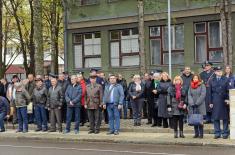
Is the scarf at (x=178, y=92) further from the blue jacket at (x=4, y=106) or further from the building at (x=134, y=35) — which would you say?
the building at (x=134, y=35)

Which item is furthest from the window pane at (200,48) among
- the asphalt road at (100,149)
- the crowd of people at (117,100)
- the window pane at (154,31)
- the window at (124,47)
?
the asphalt road at (100,149)

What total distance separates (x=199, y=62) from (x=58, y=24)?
17977mm

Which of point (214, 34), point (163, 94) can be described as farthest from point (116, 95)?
point (214, 34)

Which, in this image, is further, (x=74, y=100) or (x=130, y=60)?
(x=130, y=60)

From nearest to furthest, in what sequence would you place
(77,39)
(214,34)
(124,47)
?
(214,34), (124,47), (77,39)

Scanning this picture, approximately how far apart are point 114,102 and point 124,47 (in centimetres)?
1376

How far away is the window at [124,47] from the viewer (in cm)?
3281

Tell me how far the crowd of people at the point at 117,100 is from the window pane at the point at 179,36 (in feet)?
26.7

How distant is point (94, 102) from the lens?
20.1m

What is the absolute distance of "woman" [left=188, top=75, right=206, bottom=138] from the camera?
17438 mm

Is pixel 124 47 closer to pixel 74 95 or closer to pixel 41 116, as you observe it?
pixel 41 116

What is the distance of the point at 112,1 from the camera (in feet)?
111

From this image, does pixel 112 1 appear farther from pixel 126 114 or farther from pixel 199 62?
pixel 126 114

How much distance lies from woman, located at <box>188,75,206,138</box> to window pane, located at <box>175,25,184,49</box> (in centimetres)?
1356
